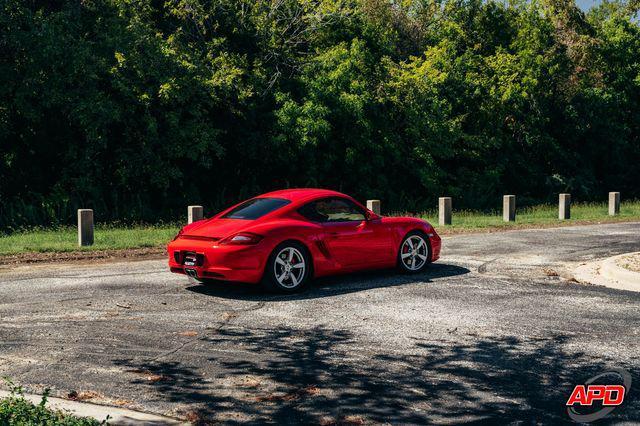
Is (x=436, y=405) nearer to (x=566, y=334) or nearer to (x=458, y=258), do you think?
(x=566, y=334)

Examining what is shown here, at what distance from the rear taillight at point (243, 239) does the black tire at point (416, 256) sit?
2678 millimetres

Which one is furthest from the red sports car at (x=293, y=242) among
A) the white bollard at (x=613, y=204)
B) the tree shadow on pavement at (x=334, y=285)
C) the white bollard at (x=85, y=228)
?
the white bollard at (x=613, y=204)

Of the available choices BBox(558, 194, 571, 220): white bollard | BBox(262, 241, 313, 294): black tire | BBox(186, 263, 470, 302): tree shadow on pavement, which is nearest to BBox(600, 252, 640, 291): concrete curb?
BBox(186, 263, 470, 302): tree shadow on pavement

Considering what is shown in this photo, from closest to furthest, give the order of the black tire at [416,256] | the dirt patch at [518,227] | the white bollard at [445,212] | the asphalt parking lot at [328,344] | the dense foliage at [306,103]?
the asphalt parking lot at [328,344], the black tire at [416,256], the dirt patch at [518,227], the white bollard at [445,212], the dense foliage at [306,103]

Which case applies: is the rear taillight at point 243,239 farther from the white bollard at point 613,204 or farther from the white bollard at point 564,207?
the white bollard at point 613,204

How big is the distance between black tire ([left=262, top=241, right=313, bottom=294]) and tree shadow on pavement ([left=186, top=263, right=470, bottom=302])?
0.12 meters

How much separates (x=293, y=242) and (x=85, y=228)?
8.00 m

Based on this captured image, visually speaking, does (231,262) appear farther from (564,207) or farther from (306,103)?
(306,103)

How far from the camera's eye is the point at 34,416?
15.7 ft

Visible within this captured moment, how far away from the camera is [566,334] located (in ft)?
25.1

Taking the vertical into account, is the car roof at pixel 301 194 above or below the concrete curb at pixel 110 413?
above

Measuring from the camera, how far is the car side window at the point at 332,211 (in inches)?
412

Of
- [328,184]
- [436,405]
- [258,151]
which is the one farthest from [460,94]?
[436,405]

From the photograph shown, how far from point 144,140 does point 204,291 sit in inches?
610
